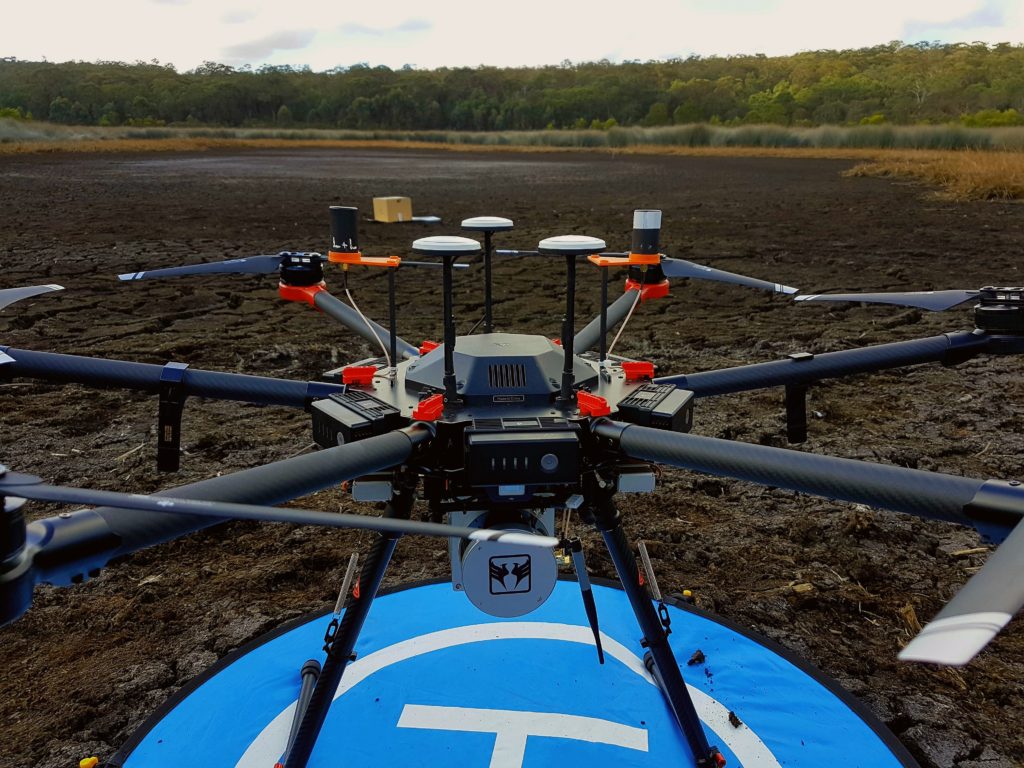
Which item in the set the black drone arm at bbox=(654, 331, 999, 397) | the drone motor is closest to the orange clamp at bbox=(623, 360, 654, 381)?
the black drone arm at bbox=(654, 331, 999, 397)

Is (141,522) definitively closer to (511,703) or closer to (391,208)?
(511,703)

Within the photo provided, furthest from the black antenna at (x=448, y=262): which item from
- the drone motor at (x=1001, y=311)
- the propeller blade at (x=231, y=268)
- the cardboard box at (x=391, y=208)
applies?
the cardboard box at (x=391, y=208)

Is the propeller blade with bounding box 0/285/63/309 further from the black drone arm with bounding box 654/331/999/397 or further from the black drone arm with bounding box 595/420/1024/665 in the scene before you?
the black drone arm with bounding box 654/331/999/397

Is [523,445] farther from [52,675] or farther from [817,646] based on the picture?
[52,675]

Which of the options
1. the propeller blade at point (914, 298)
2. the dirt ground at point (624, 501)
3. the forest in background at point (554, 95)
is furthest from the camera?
the forest in background at point (554, 95)

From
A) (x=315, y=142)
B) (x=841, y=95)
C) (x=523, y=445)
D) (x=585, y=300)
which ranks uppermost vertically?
(x=841, y=95)

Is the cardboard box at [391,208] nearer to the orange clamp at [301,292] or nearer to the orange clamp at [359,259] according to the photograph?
the orange clamp at [301,292]

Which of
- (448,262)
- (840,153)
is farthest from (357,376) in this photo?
(840,153)

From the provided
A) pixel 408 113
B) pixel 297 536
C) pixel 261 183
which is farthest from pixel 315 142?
pixel 297 536
